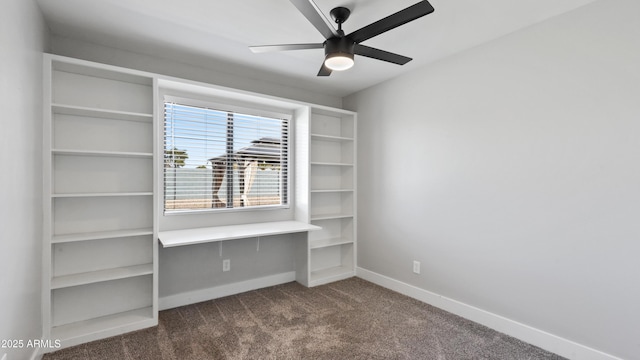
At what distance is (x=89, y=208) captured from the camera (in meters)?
2.60

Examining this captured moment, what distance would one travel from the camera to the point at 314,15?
177 centimetres

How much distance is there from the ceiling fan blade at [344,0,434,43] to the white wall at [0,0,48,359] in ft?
6.26

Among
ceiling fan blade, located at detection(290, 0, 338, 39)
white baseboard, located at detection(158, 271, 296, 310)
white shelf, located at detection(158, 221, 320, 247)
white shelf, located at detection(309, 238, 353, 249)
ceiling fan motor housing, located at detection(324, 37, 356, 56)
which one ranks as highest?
ceiling fan blade, located at detection(290, 0, 338, 39)

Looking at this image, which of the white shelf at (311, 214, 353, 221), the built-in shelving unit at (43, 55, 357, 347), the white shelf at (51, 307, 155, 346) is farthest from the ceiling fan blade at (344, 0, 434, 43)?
the white shelf at (51, 307, 155, 346)

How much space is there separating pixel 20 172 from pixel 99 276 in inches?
42.6

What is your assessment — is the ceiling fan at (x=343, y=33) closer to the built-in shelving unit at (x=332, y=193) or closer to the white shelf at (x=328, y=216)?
the built-in shelving unit at (x=332, y=193)

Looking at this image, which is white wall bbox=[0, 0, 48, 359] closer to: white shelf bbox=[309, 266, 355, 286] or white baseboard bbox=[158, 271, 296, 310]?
white baseboard bbox=[158, 271, 296, 310]

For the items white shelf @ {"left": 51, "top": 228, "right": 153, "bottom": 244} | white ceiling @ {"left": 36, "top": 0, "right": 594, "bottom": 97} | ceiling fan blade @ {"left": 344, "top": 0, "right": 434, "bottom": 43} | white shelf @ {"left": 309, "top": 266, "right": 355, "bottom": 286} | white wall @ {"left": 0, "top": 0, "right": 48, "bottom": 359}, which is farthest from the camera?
white shelf @ {"left": 309, "top": 266, "right": 355, "bottom": 286}

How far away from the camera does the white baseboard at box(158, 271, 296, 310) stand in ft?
9.91

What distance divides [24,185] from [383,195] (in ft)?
10.5

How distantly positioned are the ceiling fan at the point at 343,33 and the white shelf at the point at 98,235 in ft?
5.93

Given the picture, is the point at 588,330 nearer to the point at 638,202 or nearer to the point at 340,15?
the point at 638,202

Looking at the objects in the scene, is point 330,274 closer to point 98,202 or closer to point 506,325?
point 506,325

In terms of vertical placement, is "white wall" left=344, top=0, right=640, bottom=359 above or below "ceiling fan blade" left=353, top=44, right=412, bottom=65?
below
